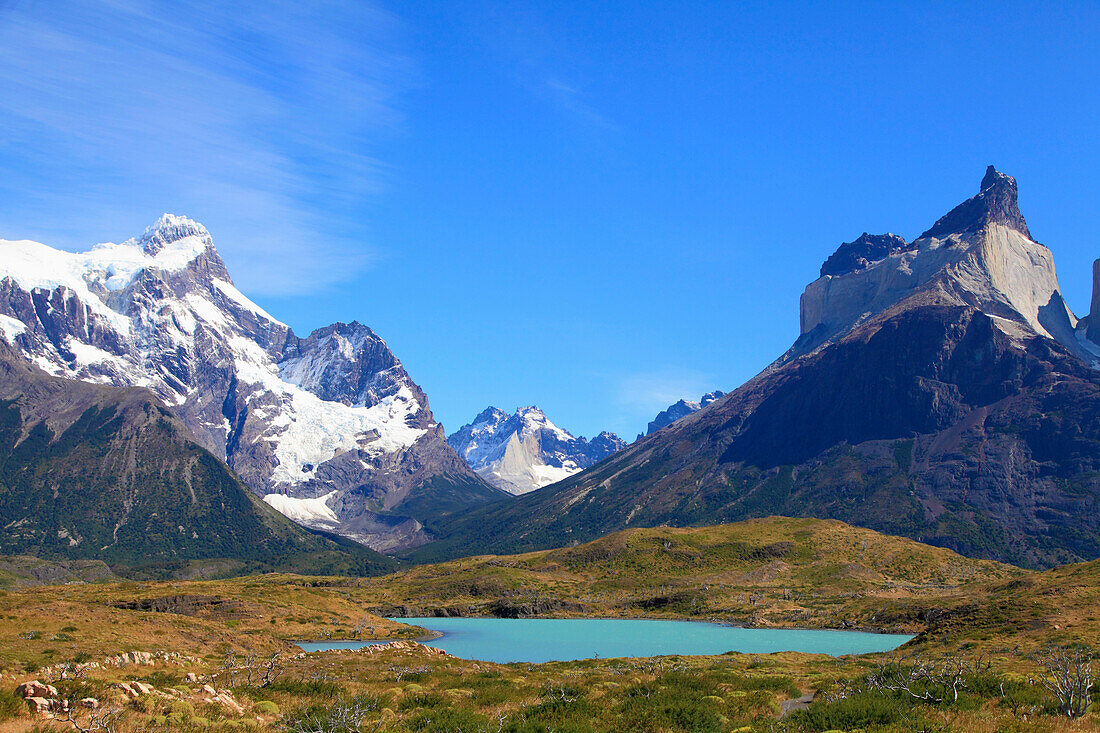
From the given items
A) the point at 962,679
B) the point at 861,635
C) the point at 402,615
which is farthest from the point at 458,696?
the point at 402,615

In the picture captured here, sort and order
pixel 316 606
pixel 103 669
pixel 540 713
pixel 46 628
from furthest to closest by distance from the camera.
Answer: pixel 316 606 < pixel 46 628 < pixel 103 669 < pixel 540 713

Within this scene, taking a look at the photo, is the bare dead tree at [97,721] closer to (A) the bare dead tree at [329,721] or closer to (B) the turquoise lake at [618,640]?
(A) the bare dead tree at [329,721]

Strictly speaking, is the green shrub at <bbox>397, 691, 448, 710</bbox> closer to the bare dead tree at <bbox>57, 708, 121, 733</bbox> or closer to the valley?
the valley

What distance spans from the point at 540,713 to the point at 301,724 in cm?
1148

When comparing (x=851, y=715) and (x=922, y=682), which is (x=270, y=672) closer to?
(x=851, y=715)

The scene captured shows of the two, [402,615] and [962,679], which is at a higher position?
[962,679]

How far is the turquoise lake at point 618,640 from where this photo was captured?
108 metres

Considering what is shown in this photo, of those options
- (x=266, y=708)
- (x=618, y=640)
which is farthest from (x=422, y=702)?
(x=618, y=640)

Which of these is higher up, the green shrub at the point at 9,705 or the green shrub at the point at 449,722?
the green shrub at the point at 9,705

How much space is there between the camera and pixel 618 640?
132 m

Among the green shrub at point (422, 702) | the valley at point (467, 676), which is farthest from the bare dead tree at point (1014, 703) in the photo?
the green shrub at point (422, 702)

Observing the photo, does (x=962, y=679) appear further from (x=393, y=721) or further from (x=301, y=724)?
(x=301, y=724)

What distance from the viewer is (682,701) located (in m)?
40.9

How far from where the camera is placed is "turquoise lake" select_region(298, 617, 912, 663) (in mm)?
107688
